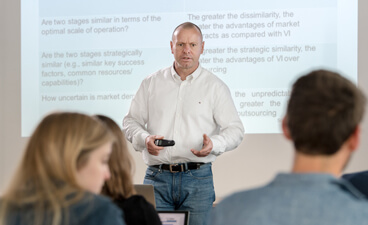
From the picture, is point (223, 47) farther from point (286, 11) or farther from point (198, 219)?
point (198, 219)

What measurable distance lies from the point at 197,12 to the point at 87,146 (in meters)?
3.91

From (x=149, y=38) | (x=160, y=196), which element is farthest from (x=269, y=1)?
(x=160, y=196)

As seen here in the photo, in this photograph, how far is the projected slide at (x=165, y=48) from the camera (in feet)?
16.7

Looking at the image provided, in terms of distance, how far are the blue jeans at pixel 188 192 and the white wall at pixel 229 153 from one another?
5.69ft

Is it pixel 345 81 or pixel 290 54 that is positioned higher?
pixel 290 54

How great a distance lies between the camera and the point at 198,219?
357cm

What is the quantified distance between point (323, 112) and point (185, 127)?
2456mm

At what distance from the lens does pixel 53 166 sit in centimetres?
148

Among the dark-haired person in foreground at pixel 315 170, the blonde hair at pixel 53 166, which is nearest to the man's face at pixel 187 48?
the blonde hair at pixel 53 166

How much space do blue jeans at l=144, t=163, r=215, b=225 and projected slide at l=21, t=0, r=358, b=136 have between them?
1615 mm

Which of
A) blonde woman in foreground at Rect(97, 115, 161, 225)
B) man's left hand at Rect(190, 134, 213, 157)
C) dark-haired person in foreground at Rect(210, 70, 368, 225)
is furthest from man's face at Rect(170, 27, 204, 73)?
dark-haired person in foreground at Rect(210, 70, 368, 225)

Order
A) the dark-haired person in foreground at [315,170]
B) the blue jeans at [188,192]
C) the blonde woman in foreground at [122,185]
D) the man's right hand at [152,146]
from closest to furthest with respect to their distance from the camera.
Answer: the dark-haired person in foreground at [315,170] → the blonde woman in foreground at [122,185] → the man's right hand at [152,146] → the blue jeans at [188,192]

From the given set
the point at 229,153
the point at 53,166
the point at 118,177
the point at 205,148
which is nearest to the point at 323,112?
the point at 53,166

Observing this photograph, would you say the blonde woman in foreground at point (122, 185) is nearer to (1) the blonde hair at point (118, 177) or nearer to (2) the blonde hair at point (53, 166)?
(1) the blonde hair at point (118, 177)
